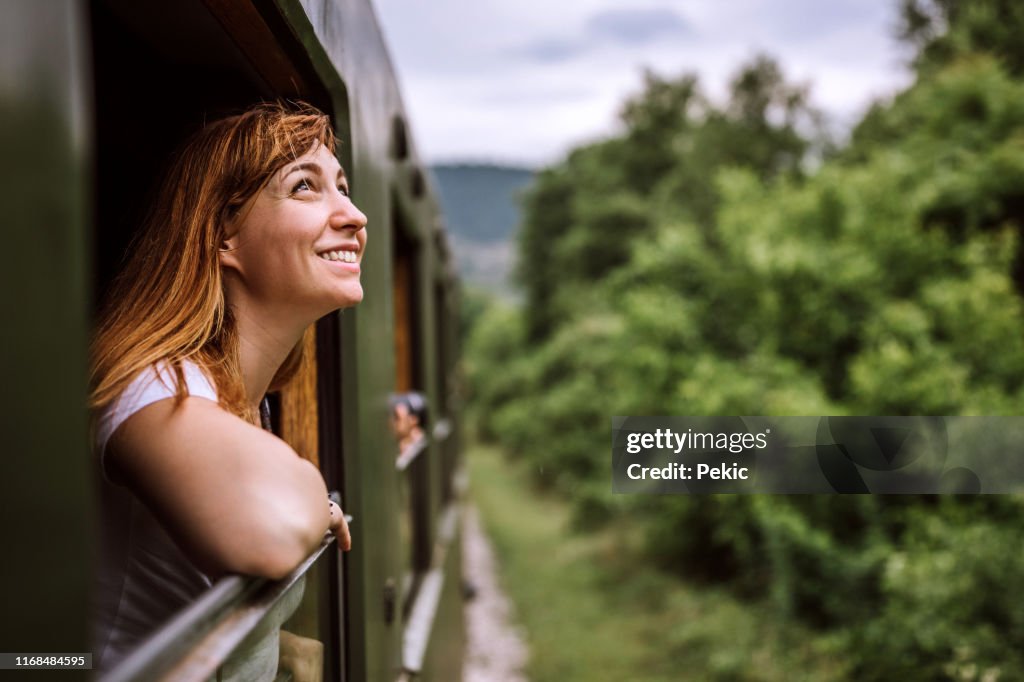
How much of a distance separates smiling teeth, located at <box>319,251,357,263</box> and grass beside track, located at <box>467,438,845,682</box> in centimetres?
481

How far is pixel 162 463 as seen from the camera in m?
0.91

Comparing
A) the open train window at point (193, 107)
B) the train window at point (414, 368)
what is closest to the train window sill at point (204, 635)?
the open train window at point (193, 107)

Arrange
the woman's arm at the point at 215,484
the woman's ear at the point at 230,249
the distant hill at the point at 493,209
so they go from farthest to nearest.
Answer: the distant hill at the point at 493,209, the woman's ear at the point at 230,249, the woman's arm at the point at 215,484

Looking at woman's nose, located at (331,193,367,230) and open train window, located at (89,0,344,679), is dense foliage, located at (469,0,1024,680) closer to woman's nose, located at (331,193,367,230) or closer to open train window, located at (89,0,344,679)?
open train window, located at (89,0,344,679)

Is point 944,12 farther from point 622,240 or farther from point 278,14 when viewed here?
point 278,14

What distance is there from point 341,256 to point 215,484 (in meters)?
0.44

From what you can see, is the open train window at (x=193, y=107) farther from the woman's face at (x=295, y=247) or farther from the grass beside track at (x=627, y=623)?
the grass beside track at (x=627, y=623)

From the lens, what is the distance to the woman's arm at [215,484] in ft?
2.99

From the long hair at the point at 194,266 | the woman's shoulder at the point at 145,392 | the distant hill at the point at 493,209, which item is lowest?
the woman's shoulder at the point at 145,392

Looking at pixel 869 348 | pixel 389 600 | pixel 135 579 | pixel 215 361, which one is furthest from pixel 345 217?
pixel 869 348

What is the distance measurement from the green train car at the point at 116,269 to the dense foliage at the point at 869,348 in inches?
116

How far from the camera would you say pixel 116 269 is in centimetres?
123

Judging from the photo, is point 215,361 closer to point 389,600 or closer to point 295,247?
point 295,247

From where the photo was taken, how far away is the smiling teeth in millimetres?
1207
